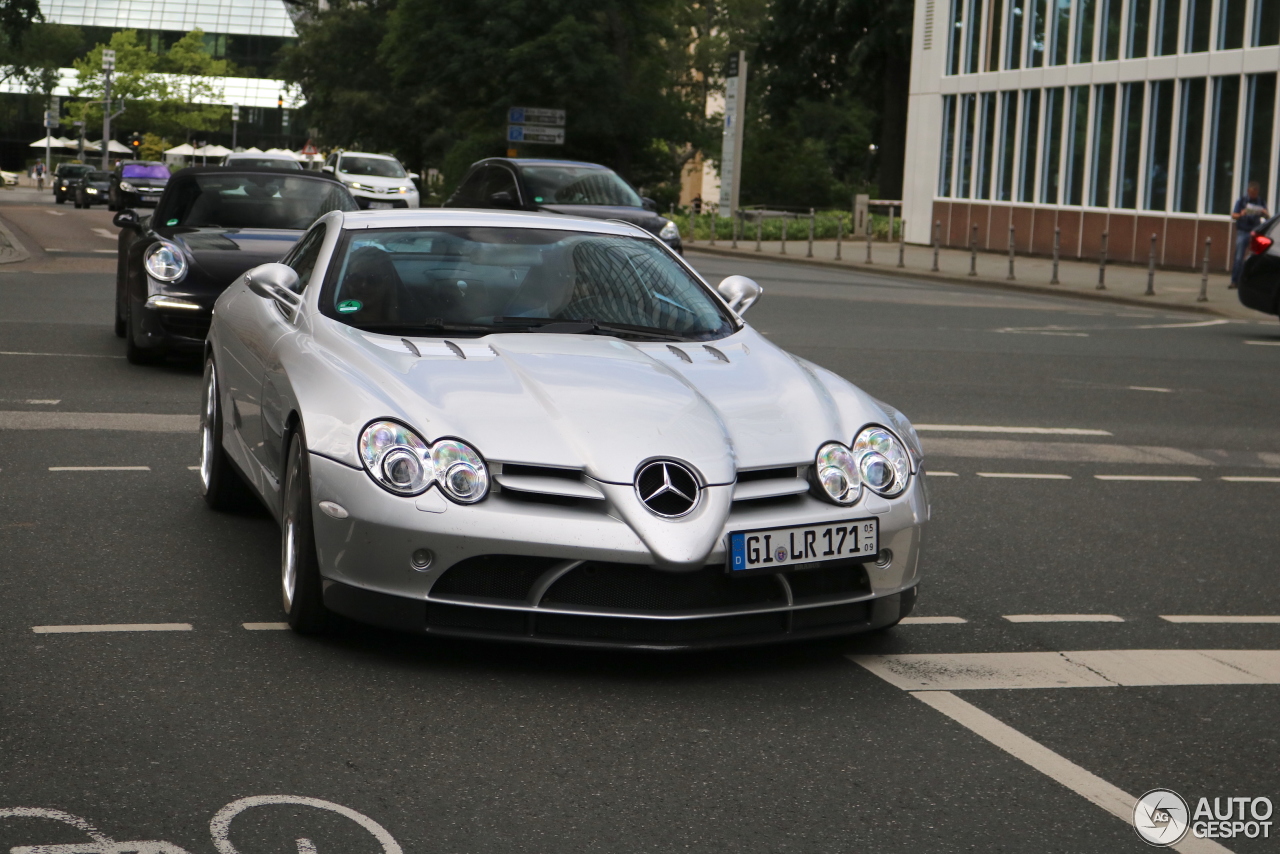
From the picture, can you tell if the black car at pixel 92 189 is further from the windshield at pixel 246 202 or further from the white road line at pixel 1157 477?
the white road line at pixel 1157 477

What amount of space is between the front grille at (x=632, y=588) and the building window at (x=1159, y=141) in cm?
3367

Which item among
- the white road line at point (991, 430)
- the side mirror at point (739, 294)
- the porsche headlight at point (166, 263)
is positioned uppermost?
the side mirror at point (739, 294)

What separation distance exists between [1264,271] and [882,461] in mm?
16155

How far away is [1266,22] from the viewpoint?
111ft

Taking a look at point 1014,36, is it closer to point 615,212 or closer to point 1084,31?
point 1084,31

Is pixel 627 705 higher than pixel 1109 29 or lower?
lower

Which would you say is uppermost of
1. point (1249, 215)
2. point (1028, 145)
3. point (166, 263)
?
point (1028, 145)

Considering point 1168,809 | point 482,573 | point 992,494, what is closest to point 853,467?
point 482,573

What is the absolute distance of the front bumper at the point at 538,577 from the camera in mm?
4961

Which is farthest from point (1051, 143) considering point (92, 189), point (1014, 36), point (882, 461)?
point (882, 461)

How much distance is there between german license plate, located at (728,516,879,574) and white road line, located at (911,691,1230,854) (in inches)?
18.0

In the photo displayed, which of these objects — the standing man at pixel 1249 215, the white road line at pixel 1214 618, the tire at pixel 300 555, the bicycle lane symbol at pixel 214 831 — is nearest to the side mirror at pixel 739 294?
the white road line at pixel 1214 618

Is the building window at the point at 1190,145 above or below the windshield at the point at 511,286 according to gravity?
above

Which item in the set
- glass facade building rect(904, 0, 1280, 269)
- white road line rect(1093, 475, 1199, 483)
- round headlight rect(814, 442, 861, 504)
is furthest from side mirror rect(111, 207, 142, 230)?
glass facade building rect(904, 0, 1280, 269)
